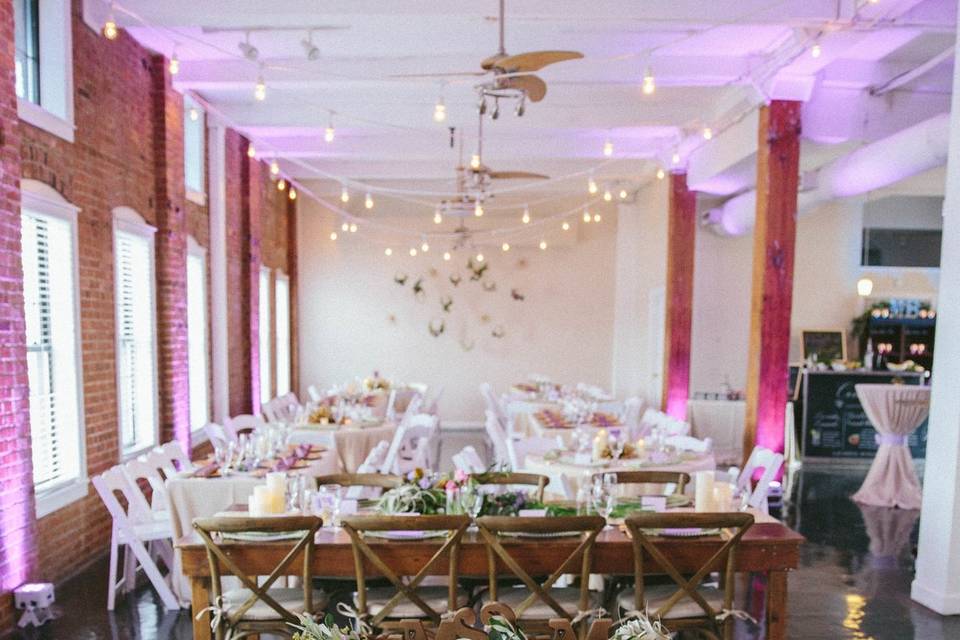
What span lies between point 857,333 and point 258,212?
8.74 meters

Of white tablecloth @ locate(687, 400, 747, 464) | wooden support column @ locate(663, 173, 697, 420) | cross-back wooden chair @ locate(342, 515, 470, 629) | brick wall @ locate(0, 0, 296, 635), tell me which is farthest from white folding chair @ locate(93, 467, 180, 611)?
wooden support column @ locate(663, 173, 697, 420)

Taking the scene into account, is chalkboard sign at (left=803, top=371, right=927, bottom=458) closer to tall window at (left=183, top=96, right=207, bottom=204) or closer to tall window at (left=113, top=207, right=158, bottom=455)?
tall window at (left=113, top=207, right=158, bottom=455)

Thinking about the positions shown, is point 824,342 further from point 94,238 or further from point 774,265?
point 94,238

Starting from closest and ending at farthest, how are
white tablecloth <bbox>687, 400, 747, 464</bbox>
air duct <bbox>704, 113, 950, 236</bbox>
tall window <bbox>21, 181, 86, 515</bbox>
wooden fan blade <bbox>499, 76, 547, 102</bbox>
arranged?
wooden fan blade <bbox>499, 76, 547, 102</bbox>, tall window <bbox>21, 181, 86, 515</bbox>, air duct <bbox>704, 113, 950, 236</bbox>, white tablecloth <bbox>687, 400, 747, 464</bbox>

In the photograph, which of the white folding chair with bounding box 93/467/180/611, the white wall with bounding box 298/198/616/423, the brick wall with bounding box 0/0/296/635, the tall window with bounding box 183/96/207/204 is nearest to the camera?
the brick wall with bounding box 0/0/296/635

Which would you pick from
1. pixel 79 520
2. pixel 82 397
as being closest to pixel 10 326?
pixel 82 397

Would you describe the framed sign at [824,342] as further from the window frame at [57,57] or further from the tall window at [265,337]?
the window frame at [57,57]

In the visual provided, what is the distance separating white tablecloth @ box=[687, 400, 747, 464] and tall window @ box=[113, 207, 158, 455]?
243 inches

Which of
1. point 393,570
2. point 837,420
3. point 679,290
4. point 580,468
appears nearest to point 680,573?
point 393,570

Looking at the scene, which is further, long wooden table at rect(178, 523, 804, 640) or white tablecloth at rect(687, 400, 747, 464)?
white tablecloth at rect(687, 400, 747, 464)

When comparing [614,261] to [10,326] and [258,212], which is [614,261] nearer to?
[258,212]

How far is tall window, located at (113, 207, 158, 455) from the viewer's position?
545 cm

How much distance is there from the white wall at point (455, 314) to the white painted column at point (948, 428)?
746 centimetres

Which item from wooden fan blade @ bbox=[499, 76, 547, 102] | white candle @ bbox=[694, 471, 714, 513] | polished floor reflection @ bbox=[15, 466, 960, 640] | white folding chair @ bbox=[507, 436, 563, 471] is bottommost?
polished floor reflection @ bbox=[15, 466, 960, 640]
